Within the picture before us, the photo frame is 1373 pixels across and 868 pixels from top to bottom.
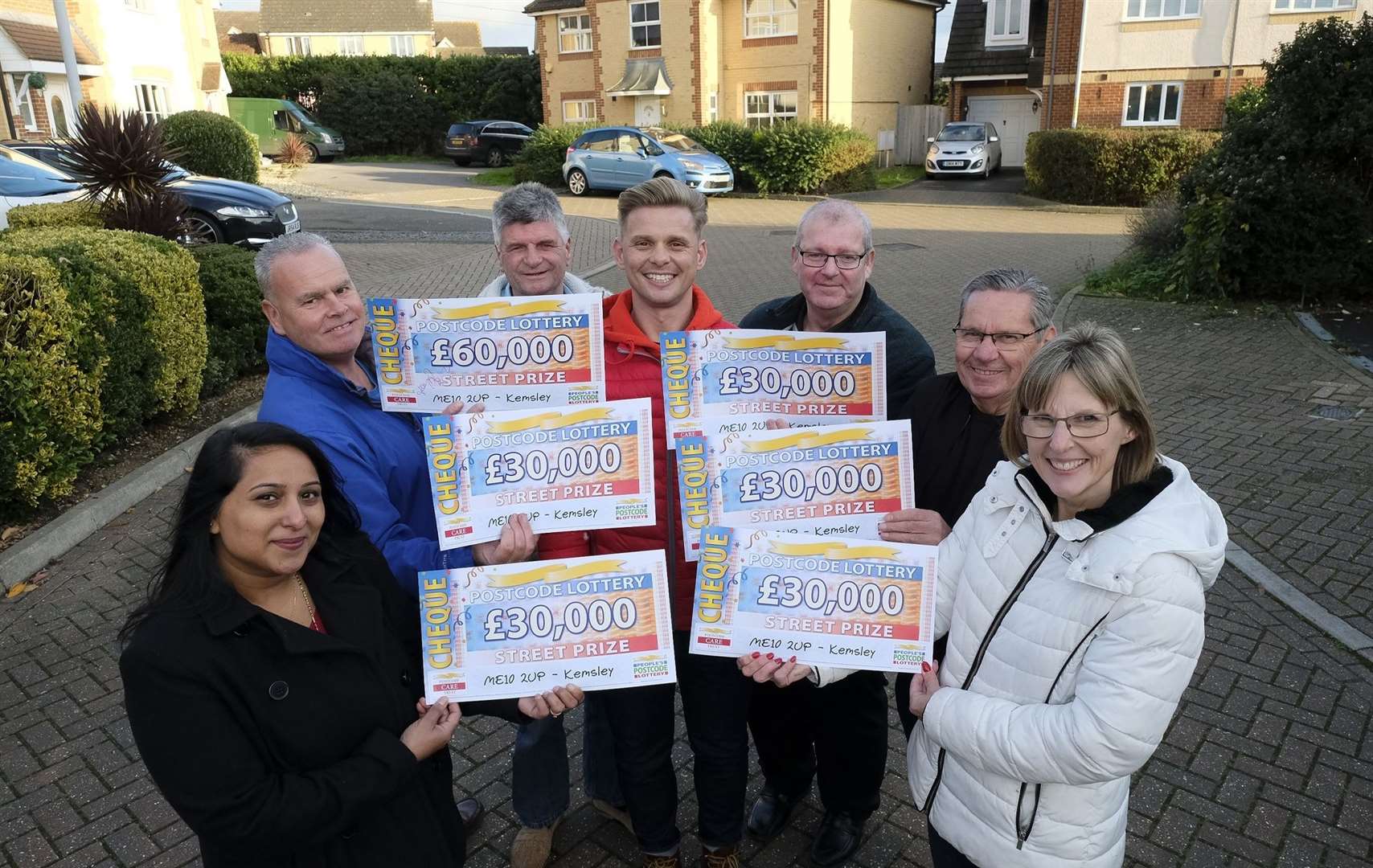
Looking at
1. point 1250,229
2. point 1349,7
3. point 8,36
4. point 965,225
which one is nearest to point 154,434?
point 1250,229

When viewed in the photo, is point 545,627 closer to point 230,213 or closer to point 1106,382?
point 1106,382

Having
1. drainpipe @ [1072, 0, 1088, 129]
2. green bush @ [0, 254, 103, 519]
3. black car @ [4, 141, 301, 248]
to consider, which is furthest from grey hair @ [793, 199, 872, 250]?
drainpipe @ [1072, 0, 1088, 129]

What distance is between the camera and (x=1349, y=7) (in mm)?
23688

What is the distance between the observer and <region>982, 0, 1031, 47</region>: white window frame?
103ft

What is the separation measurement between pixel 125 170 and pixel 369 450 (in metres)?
9.08

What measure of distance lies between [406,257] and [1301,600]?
13.8 m

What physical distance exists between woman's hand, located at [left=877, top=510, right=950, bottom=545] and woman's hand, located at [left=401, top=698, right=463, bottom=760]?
4.33 ft

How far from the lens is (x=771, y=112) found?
102 ft

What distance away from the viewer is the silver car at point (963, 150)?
29.0m

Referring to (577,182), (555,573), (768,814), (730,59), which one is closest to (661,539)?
(555,573)

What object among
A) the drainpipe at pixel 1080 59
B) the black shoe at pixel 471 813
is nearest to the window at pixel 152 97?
the drainpipe at pixel 1080 59

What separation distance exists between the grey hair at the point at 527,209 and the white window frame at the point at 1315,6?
28005 millimetres

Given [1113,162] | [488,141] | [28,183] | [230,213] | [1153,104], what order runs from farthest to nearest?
1. [488,141]
2. [1153,104]
3. [1113,162]
4. [230,213]
5. [28,183]

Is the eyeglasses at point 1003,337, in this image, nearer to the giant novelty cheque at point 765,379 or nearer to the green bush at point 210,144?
the giant novelty cheque at point 765,379
